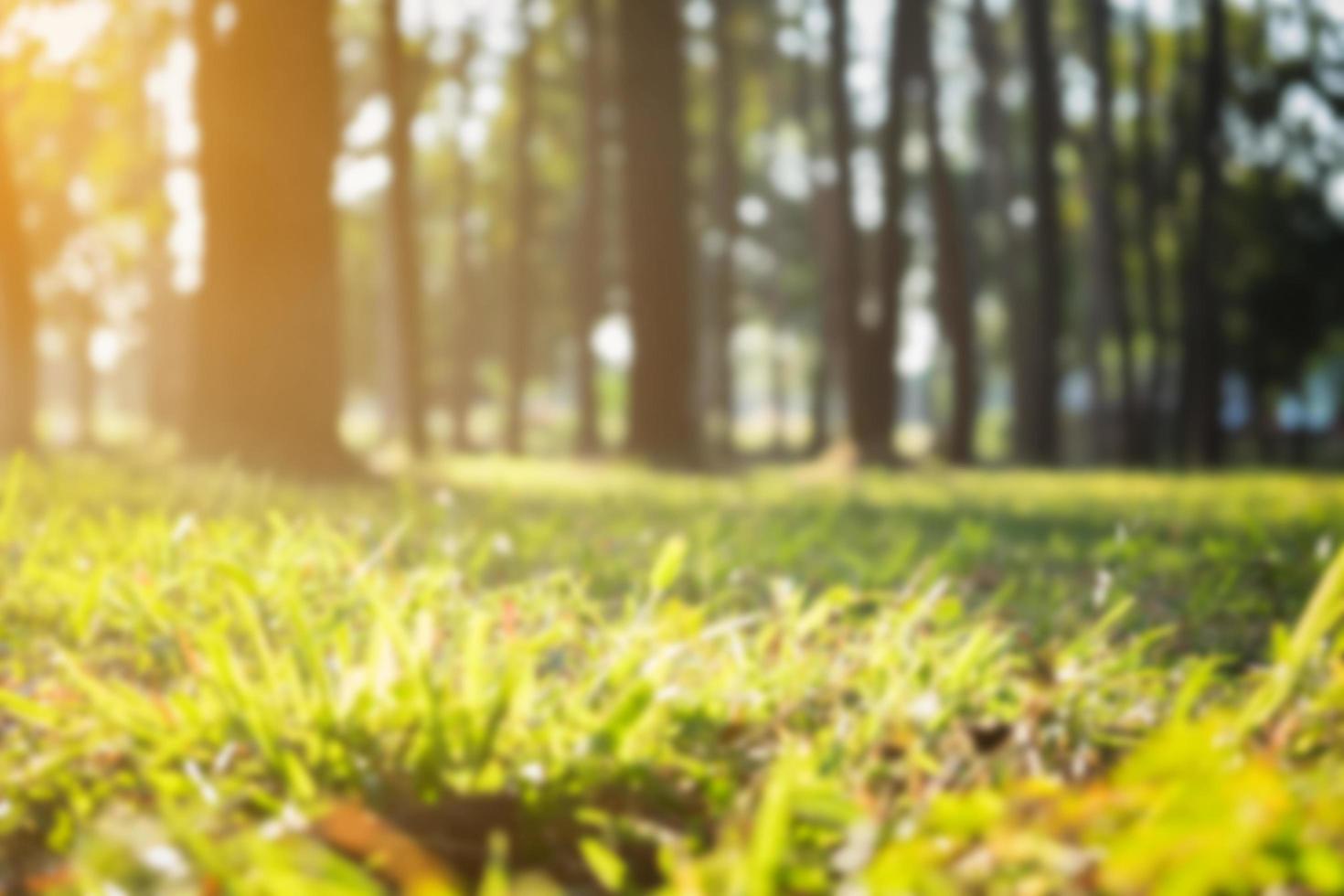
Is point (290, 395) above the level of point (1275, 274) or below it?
below

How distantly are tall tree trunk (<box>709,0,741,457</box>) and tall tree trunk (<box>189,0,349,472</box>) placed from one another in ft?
53.0

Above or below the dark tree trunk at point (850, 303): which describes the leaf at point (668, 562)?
below

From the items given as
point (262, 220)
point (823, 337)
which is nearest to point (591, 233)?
point (823, 337)

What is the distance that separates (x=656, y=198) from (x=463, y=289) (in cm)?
1423

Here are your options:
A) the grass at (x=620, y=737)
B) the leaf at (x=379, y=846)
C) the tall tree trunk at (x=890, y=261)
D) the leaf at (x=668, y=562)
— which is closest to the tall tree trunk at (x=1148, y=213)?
the tall tree trunk at (x=890, y=261)

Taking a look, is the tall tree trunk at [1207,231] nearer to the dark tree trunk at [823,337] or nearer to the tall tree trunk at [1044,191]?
the tall tree trunk at [1044,191]

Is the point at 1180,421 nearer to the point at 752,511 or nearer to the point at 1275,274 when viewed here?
the point at 1275,274

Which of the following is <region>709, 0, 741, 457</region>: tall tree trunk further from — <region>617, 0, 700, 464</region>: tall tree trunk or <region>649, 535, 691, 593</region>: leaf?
<region>649, 535, 691, 593</region>: leaf

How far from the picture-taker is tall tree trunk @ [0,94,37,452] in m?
13.1

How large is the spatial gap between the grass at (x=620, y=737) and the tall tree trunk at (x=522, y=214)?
21.2m

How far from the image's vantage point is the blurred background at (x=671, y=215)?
10.4 metres

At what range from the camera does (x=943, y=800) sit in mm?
1704

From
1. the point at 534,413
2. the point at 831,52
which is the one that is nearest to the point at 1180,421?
the point at 831,52

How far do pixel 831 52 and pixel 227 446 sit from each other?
9988 millimetres
